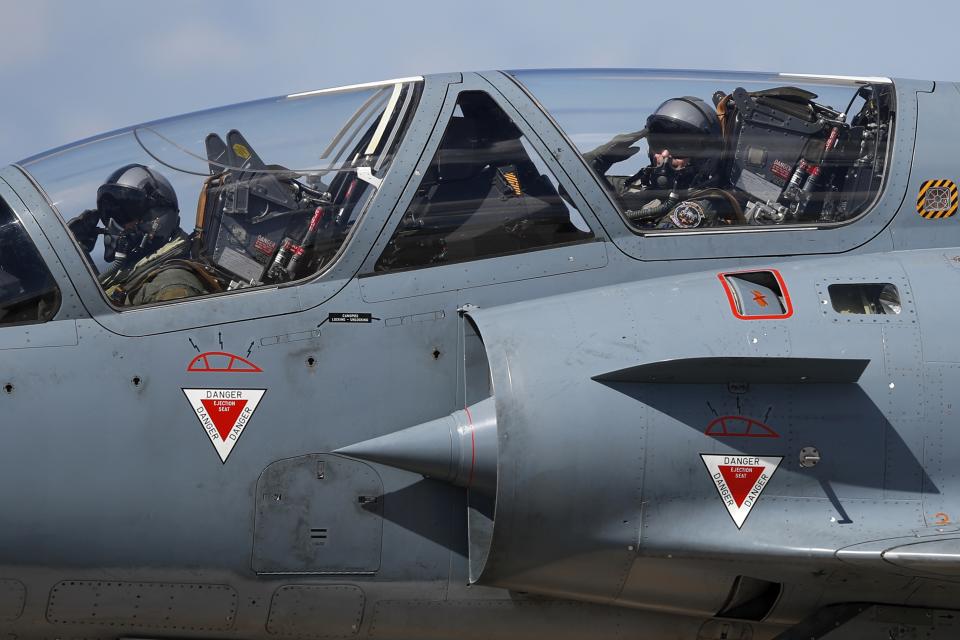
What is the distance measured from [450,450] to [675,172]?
2098 mm

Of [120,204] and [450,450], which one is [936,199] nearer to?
[450,450]

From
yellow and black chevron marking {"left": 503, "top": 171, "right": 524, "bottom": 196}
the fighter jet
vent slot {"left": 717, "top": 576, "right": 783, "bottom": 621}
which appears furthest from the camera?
yellow and black chevron marking {"left": 503, "top": 171, "right": 524, "bottom": 196}

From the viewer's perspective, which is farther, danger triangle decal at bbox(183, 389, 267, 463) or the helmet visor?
the helmet visor

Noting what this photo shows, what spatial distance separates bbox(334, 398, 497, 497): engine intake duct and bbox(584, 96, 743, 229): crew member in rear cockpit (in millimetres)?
1504

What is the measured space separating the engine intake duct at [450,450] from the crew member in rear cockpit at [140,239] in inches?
49.4

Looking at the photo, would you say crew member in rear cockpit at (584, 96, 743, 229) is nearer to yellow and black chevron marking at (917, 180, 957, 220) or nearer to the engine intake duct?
yellow and black chevron marking at (917, 180, 957, 220)

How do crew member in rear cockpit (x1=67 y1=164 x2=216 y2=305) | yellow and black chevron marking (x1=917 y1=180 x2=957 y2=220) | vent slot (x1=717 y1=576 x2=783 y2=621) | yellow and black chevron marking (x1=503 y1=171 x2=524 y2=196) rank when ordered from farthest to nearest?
1. yellow and black chevron marking (x1=917 y1=180 x2=957 y2=220)
2. yellow and black chevron marking (x1=503 y1=171 x2=524 y2=196)
3. crew member in rear cockpit (x1=67 y1=164 x2=216 y2=305)
4. vent slot (x1=717 y1=576 x2=783 y2=621)

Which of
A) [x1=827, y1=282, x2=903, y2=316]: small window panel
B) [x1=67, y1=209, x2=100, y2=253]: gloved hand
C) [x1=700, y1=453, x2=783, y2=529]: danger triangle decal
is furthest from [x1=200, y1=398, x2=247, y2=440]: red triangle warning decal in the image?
[x1=827, y1=282, x2=903, y2=316]: small window panel

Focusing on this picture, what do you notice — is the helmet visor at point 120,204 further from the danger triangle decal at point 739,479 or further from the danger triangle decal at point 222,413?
the danger triangle decal at point 739,479

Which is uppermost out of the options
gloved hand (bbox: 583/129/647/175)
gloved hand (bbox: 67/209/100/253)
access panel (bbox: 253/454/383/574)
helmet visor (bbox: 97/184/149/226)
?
gloved hand (bbox: 583/129/647/175)

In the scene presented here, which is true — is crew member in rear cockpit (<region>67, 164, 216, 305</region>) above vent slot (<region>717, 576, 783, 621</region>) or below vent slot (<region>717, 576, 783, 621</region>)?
above

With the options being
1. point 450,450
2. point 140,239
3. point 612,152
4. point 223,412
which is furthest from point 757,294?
point 140,239

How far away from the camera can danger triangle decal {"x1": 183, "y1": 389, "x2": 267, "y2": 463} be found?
553 centimetres

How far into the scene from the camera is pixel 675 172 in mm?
6348
